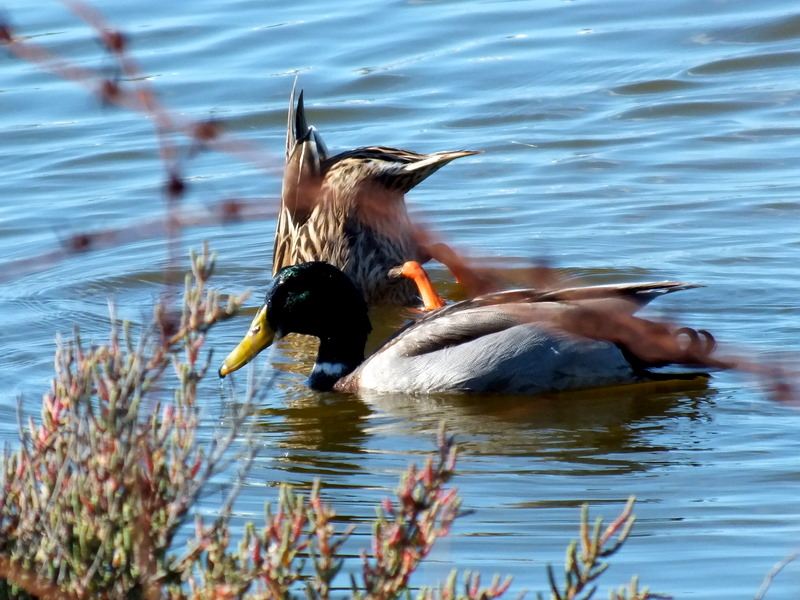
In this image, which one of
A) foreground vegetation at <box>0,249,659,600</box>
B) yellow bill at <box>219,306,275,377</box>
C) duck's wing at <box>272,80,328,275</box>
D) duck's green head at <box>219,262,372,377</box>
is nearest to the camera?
foreground vegetation at <box>0,249,659,600</box>

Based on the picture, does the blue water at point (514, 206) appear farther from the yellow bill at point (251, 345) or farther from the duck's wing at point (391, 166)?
the duck's wing at point (391, 166)

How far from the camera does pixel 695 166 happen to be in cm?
1076

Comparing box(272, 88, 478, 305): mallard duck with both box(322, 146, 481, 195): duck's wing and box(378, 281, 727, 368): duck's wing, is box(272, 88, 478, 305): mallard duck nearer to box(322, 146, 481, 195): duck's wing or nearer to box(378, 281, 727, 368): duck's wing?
box(322, 146, 481, 195): duck's wing

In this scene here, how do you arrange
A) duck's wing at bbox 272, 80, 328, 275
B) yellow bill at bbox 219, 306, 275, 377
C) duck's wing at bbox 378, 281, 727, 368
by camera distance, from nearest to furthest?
duck's wing at bbox 378, 281, 727, 368
yellow bill at bbox 219, 306, 275, 377
duck's wing at bbox 272, 80, 328, 275

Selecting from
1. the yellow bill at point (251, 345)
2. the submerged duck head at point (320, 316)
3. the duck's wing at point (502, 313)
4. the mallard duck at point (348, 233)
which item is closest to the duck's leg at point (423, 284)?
the mallard duck at point (348, 233)

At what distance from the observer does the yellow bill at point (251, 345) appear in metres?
7.52

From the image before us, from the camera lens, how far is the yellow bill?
7.52 m

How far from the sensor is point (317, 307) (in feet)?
26.5

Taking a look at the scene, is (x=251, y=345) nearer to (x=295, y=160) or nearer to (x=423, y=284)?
(x=423, y=284)

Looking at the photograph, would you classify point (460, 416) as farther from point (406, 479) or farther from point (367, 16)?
point (367, 16)

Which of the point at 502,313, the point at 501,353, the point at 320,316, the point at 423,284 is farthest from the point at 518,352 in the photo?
the point at 423,284

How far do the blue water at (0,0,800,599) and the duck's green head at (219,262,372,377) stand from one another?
320mm

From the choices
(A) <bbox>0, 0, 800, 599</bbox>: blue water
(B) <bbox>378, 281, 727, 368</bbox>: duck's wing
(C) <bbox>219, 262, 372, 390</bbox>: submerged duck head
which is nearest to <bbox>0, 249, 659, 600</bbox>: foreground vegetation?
(A) <bbox>0, 0, 800, 599</bbox>: blue water

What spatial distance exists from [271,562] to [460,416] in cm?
383
